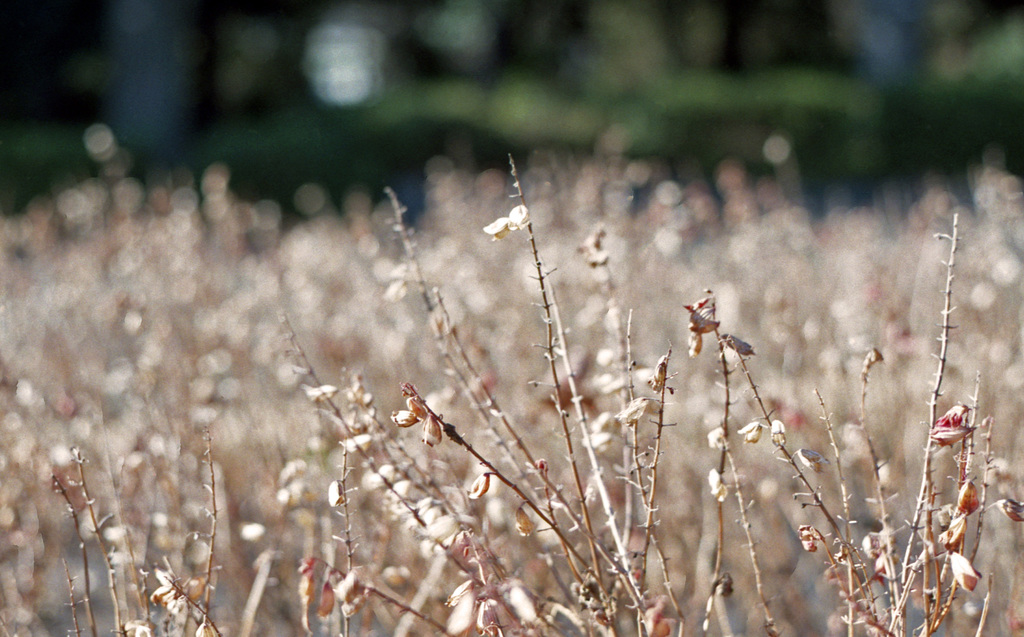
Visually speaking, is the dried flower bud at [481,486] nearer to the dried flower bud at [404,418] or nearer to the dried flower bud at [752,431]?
the dried flower bud at [404,418]

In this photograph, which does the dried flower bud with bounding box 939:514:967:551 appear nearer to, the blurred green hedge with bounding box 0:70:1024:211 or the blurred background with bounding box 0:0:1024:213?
the blurred background with bounding box 0:0:1024:213

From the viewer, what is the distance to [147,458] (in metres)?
1.98

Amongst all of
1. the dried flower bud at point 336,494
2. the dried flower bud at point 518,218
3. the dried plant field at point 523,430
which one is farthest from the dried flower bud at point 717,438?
the dried flower bud at point 336,494

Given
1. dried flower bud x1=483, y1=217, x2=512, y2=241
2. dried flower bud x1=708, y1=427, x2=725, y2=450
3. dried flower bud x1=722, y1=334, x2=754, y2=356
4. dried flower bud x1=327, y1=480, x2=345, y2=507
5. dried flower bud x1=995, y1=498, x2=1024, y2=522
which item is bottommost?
dried flower bud x1=327, y1=480, x2=345, y2=507

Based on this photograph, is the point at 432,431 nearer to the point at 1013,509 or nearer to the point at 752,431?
the point at 752,431

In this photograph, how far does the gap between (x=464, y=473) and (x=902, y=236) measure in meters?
2.78

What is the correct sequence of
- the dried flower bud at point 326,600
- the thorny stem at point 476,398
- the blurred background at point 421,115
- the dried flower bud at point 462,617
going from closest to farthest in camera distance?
the dried flower bud at point 462,617 → the dried flower bud at point 326,600 → the thorny stem at point 476,398 → the blurred background at point 421,115

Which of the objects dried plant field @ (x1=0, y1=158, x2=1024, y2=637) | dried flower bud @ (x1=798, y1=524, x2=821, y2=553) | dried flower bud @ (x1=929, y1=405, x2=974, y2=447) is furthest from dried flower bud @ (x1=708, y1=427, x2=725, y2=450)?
dried flower bud @ (x1=929, y1=405, x2=974, y2=447)

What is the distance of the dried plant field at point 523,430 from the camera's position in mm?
1341

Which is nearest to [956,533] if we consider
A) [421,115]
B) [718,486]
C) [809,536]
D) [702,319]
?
[809,536]

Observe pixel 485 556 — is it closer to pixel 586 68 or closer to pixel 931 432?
pixel 931 432

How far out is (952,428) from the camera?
1.15 meters

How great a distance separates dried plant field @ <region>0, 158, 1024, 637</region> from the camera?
134 centimetres

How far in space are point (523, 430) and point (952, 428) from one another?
1393 mm
